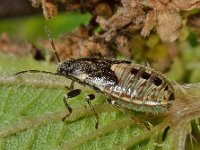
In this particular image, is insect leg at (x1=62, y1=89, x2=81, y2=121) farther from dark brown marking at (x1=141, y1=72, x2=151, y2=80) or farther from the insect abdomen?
dark brown marking at (x1=141, y1=72, x2=151, y2=80)

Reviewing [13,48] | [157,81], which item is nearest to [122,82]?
[157,81]

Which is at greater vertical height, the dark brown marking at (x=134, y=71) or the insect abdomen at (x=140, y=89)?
the dark brown marking at (x=134, y=71)

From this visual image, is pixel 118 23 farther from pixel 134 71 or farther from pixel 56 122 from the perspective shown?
pixel 56 122

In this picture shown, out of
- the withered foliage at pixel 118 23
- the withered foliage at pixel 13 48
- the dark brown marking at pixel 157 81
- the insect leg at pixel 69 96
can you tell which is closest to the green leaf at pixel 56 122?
the insect leg at pixel 69 96

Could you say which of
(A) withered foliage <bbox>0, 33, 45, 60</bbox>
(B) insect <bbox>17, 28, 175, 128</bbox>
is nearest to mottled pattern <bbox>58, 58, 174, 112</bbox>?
(B) insect <bbox>17, 28, 175, 128</bbox>

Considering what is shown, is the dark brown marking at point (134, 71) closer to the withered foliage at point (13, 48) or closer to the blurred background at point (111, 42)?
the blurred background at point (111, 42)

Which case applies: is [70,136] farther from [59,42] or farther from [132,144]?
[59,42]
